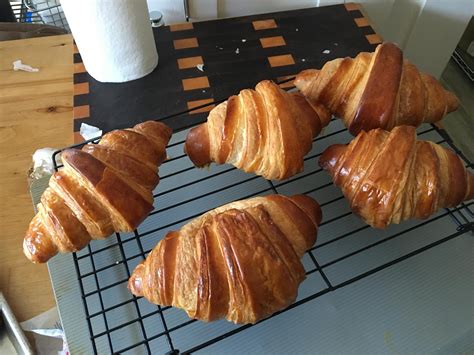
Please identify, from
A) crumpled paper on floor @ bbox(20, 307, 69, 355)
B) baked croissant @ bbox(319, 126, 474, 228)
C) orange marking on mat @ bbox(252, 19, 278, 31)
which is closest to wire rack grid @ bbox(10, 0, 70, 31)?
orange marking on mat @ bbox(252, 19, 278, 31)

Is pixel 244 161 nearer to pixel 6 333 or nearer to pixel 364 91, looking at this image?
pixel 364 91

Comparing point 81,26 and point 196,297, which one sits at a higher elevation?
point 81,26

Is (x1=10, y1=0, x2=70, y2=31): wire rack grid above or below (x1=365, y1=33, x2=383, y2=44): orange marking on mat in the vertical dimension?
below

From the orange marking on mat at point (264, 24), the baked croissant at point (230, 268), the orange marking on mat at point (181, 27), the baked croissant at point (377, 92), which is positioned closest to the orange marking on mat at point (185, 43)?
the orange marking on mat at point (181, 27)

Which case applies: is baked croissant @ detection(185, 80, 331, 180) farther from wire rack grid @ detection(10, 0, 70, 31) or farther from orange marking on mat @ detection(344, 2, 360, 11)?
wire rack grid @ detection(10, 0, 70, 31)

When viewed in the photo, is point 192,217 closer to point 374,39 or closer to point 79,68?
point 79,68

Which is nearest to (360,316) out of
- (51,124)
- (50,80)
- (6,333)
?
(6,333)

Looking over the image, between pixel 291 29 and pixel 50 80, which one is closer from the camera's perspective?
pixel 50 80
